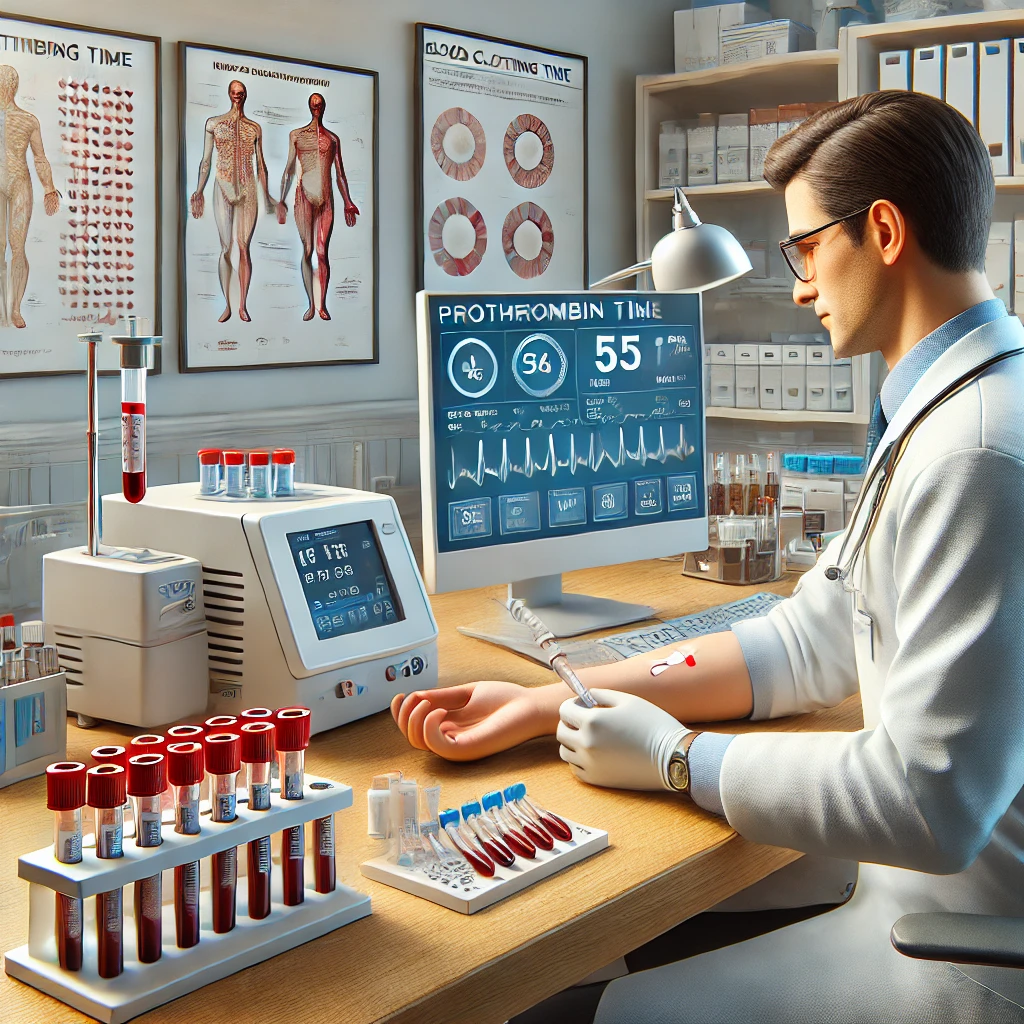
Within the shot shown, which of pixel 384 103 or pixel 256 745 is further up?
pixel 384 103

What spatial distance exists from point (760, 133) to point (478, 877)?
99.0 inches

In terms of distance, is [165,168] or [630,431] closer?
[630,431]

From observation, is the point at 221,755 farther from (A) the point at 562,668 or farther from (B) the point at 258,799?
(A) the point at 562,668

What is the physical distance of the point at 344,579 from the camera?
55.9 inches

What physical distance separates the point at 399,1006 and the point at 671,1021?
43 centimetres

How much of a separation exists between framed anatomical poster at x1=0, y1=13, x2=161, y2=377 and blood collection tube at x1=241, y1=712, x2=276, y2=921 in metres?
1.41

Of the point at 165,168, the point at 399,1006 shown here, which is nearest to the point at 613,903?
the point at 399,1006

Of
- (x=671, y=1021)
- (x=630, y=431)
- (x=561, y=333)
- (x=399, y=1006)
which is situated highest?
(x=561, y=333)

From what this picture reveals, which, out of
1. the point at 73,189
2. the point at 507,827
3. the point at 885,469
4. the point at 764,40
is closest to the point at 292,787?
the point at 507,827

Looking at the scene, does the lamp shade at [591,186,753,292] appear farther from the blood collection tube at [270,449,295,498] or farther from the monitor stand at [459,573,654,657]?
the blood collection tube at [270,449,295,498]

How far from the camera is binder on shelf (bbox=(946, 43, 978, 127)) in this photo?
8.83 ft

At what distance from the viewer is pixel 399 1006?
2.70 feet

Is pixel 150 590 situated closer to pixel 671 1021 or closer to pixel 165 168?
pixel 671 1021

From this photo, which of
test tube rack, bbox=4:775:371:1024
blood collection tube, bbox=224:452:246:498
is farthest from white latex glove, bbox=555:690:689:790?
blood collection tube, bbox=224:452:246:498
